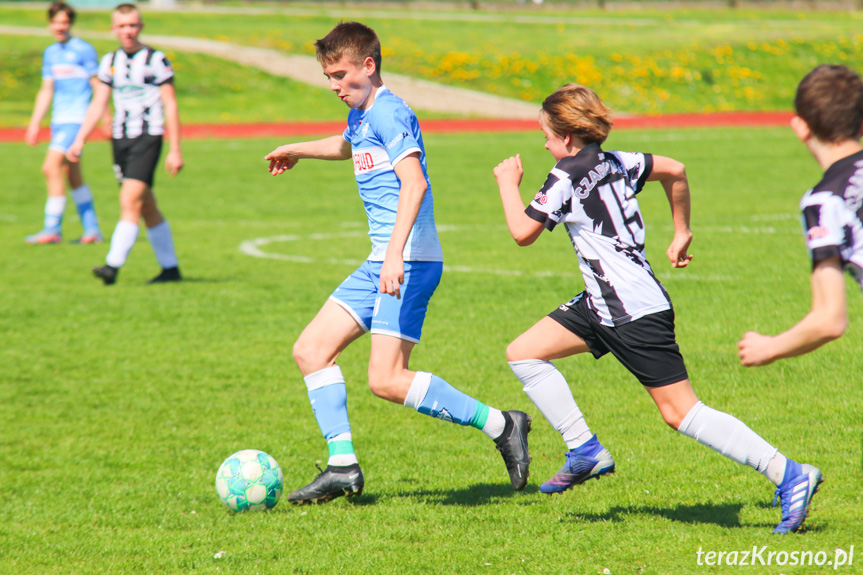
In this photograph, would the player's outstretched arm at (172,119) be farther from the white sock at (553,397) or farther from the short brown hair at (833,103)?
the short brown hair at (833,103)

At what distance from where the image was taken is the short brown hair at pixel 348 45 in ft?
14.4

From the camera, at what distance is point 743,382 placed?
20.1 ft

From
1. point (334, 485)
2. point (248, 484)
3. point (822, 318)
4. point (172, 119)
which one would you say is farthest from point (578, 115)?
point (172, 119)

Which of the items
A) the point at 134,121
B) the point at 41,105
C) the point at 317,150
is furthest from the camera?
the point at 41,105

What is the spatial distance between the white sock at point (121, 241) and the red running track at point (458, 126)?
1835 centimetres

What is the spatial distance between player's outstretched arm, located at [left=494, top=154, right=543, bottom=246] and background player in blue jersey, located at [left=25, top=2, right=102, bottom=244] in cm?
983

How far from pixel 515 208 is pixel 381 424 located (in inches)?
89.0

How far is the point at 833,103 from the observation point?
3.13m

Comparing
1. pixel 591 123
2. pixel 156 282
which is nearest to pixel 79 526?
pixel 591 123

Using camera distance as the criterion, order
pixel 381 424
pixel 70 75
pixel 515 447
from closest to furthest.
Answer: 1. pixel 515 447
2. pixel 381 424
3. pixel 70 75

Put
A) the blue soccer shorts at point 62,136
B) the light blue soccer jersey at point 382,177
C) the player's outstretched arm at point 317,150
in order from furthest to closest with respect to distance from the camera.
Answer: the blue soccer shorts at point 62,136 < the player's outstretched arm at point 317,150 < the light blue soccer jersey at point 382,177

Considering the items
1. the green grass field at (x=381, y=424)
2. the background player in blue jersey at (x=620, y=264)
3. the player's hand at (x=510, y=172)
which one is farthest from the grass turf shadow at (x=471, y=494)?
the player's hand at (x=510, y=172)

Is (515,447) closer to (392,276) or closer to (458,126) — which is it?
(392,276)

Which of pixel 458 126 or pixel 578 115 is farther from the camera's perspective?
pixel 458 126
